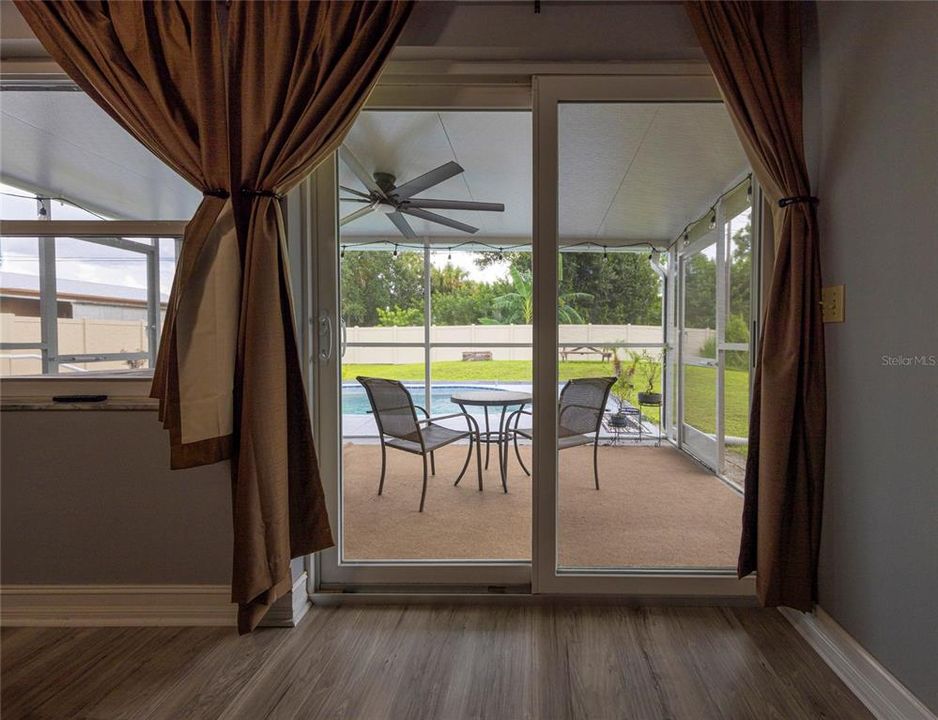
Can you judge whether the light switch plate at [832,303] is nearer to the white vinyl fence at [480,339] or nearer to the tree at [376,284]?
the white vinyl fence at [480,339]

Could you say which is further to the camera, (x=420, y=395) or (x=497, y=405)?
(x=420, y=395)

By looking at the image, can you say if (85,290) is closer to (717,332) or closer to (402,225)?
(402,225)

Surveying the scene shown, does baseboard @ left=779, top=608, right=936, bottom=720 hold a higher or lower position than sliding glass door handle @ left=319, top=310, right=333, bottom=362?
lower

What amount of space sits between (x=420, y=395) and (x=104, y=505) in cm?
189

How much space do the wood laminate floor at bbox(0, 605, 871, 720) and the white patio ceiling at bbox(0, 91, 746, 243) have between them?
1610mm

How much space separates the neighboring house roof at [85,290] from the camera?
1747mm

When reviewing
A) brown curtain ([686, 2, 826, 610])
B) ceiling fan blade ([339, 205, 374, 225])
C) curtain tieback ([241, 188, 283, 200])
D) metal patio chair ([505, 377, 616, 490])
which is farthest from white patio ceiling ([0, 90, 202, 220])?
brown curtain ([686, 2, 826, 610])

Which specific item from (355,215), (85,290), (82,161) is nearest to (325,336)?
(355,215)

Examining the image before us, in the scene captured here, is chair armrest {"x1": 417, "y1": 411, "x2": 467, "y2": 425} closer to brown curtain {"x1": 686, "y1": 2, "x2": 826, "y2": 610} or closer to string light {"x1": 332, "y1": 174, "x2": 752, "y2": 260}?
string light {"x1": 332, "y1": 174, "x2": 752, "y2": 260}

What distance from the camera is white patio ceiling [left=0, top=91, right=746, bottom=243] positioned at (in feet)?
5.72

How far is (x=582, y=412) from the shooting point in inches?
76.2

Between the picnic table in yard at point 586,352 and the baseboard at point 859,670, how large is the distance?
1204 millimetres

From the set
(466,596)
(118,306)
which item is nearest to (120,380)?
(118,306)

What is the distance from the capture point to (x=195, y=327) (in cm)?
148
